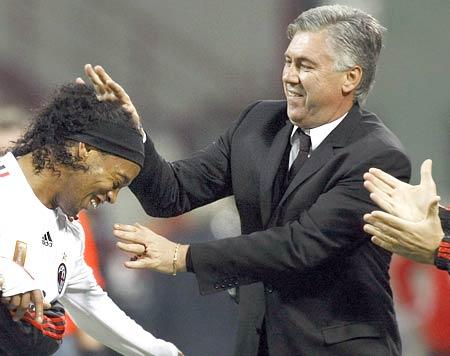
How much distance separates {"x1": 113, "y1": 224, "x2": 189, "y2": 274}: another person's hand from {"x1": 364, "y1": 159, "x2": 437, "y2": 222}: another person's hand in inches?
18.7

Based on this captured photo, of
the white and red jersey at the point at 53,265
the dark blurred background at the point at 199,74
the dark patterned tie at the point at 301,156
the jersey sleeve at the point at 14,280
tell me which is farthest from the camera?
the dark blurred background at the point at 199,74

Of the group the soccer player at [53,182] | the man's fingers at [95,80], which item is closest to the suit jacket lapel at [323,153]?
the soccer player at [53,182]

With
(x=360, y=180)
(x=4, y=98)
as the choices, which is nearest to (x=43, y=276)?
(x=360, y=180)

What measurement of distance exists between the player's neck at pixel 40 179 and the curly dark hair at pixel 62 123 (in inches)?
0.4

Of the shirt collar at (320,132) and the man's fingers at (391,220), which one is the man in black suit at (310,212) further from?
the man's fingers at (391,220)

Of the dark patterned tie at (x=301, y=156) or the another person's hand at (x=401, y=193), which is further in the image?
the dark patterned tie at (x=301, y=156)

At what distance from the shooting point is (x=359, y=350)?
8.85ft

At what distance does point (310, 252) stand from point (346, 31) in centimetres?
55

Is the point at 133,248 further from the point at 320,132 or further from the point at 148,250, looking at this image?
the point at 320,132

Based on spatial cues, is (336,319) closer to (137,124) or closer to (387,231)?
(387,231)

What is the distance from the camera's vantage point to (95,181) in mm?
2447

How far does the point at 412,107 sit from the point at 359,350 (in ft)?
6.36

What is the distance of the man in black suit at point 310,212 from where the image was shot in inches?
105

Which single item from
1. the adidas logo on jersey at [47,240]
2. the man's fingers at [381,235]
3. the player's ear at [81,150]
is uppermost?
the player's ear at [81,150]
